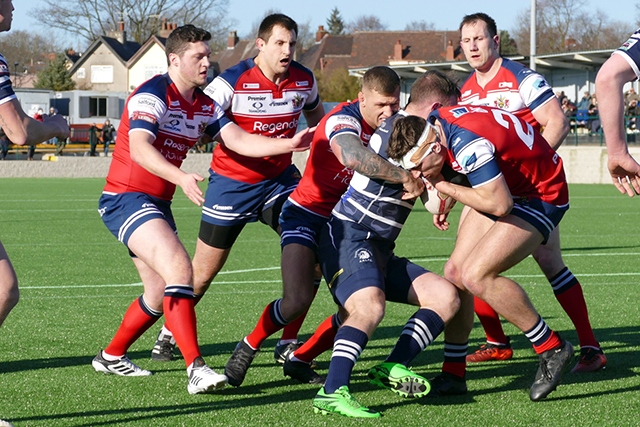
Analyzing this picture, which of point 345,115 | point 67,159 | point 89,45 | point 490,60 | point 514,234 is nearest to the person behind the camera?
point 514,234

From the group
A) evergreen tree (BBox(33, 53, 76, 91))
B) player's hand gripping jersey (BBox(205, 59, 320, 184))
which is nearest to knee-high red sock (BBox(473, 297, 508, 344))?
player's hand gripping jersey (BBox(205, 59, 320, 184))

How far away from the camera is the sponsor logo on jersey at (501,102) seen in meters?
6.82

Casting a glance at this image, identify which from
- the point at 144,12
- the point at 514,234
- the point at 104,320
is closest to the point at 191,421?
the point at 514,234

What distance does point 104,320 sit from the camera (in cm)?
767

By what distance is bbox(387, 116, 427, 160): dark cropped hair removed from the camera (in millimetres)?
4973

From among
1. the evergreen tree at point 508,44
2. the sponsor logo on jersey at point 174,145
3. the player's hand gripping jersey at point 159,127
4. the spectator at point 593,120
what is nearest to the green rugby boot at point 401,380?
the player's hand gripping jersey at point 159,127

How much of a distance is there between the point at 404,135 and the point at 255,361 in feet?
7.22

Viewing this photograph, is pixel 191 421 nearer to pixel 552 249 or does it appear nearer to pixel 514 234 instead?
pixel 514 234

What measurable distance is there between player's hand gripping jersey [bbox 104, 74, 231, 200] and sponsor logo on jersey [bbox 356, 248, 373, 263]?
134 cm

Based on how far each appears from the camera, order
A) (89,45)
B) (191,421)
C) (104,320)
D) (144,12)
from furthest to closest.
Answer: (89,45), (144,12), (104,320), (191,421)

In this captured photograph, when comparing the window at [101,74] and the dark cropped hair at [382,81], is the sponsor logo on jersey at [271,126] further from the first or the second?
the window at [101,74]

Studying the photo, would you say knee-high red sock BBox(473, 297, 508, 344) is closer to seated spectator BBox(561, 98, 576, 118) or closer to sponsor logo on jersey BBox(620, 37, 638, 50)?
sponsor logo on jersey BBox(620, 37, 638, 50)

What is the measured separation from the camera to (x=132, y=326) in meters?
6.00

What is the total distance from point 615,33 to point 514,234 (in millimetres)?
74894
